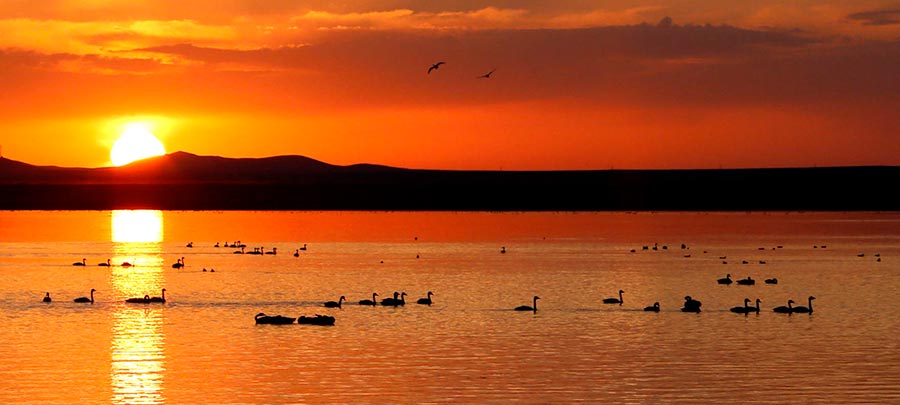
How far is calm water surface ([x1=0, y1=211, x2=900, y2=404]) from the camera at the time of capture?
32875 millimetres

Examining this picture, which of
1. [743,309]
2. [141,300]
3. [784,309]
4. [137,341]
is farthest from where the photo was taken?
[141,300]

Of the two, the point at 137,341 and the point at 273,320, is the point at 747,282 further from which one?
the point at 137,341

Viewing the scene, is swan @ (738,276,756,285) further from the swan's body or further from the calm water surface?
the swan's body

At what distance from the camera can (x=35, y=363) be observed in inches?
1455

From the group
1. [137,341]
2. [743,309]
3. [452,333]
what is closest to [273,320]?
[137,341]

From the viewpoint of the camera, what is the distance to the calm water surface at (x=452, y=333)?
32.9m

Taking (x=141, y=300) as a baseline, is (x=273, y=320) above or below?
below

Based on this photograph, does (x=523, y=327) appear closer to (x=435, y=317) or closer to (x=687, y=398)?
(x=435, y=317)

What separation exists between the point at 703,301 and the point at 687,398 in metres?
26.8

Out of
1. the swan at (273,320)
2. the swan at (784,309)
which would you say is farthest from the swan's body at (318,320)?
the swan at (784,309)

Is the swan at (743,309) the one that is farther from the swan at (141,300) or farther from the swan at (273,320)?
the swan at (141,300)

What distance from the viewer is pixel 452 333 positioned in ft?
146

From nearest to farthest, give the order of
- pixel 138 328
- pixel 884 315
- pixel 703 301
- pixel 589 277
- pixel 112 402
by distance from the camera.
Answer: pixel 112 402 → pixel 138 328 → pixel 884 315 → pixel 703 301 → pixel 589 277

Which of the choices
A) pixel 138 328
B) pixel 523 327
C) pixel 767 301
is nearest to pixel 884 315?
pixel 767 301
